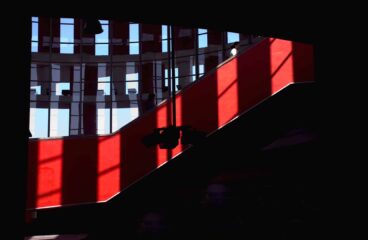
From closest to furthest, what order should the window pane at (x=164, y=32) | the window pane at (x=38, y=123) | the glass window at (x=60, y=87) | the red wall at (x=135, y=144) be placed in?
the red wall at (x=135, y=144), the window pane at (x=38, y=123), the window pane at (x=164, y=32), the glass window at (x=60, y=87)

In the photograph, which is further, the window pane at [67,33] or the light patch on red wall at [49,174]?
the window pane at [67,33]

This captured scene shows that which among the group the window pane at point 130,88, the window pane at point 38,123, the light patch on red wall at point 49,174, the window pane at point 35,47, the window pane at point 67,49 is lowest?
the light patch on red wall at point 49,174

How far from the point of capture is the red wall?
285 inches

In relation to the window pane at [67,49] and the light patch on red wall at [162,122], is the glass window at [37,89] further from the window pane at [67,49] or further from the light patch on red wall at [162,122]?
the light patch on red wall at [162,122]

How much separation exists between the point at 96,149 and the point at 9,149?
17.5 feet

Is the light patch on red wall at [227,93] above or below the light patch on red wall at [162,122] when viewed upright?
above

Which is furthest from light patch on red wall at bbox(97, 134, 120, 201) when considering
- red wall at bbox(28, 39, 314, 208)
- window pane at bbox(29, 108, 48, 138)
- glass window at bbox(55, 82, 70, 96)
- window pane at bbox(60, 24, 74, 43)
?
glass window at bbox(55, 82, 70, 96)

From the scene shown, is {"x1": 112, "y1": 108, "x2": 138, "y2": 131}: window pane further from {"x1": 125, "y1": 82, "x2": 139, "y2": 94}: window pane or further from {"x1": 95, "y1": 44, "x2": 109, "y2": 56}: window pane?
{"x1": 95, "y1": 44, "x2": 109, "y2": 56}: window pane

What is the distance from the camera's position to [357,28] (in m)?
4.04

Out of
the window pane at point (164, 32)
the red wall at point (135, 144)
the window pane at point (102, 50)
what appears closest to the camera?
the red wall at point (135, 144)

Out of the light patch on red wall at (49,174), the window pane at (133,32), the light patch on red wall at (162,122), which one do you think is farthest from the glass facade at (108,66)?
the light patch on red wall at (162,122)

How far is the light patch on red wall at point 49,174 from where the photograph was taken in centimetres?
768

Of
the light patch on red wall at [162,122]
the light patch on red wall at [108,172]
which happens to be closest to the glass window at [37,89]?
the light patch on red wall at [108,172]

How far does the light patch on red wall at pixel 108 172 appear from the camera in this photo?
7.86 metres
